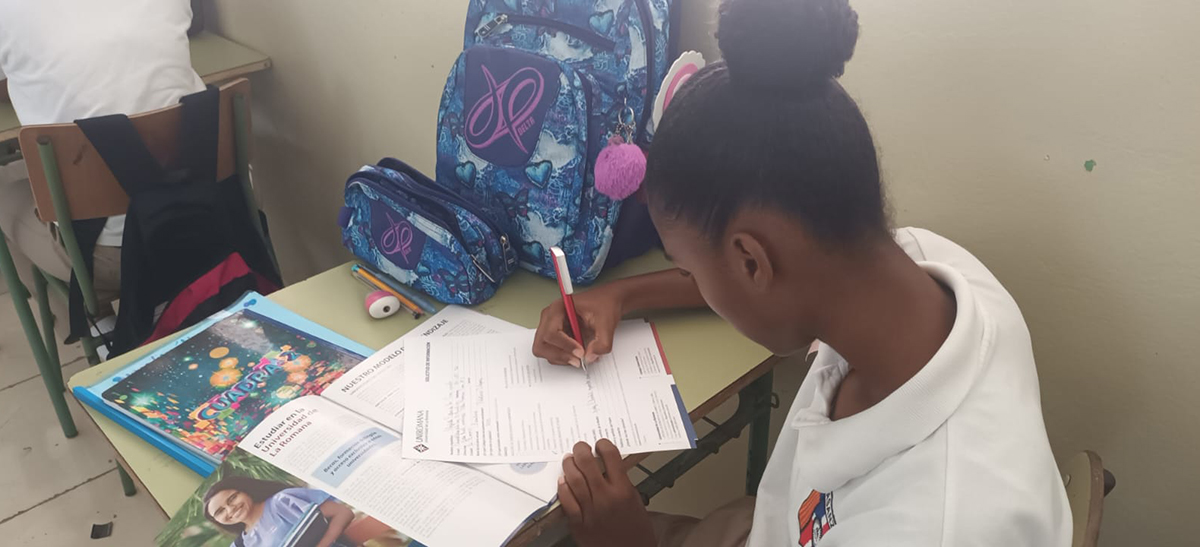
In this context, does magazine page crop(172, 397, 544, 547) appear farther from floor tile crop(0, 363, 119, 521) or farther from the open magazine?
floor tile crop(0, 363, 119, 521)

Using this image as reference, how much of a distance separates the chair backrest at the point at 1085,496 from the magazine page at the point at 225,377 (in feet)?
2.64

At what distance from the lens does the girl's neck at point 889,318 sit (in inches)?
26.4

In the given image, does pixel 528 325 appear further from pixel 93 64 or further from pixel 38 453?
pixel 38 453

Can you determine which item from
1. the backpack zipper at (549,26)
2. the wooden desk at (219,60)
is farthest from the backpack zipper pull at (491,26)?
the wooden desk at (219,60)

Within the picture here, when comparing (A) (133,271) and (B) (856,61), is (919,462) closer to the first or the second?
(B) (856,61)

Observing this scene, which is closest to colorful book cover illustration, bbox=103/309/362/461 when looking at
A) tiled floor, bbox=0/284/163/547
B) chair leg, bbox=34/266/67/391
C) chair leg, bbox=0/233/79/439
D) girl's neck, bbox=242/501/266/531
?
girl's neck, bbox=242/501/266/531

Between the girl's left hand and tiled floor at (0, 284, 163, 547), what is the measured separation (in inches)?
50.2

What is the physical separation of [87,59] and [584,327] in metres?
1.30

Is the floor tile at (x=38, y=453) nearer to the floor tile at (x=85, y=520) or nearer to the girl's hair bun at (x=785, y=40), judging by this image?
the floor tile at (x=85, y=520)

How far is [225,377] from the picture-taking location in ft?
3.31

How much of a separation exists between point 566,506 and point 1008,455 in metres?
0.42

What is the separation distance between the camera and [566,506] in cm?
82

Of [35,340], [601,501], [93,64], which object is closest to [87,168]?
[93,64]

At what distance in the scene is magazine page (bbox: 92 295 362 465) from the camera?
0.93 meters
